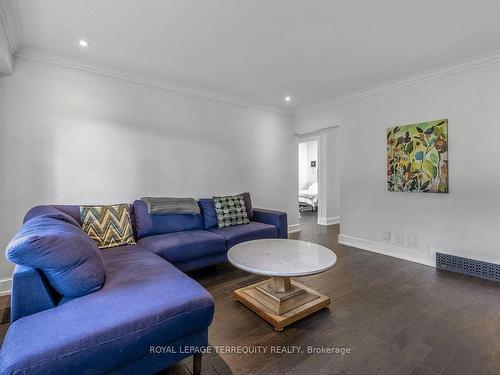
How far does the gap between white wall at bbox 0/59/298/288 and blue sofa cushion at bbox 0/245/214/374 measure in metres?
1.80

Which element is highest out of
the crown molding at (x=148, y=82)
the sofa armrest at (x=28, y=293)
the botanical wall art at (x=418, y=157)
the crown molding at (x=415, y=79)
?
the crown molding at (x=148, y=82)

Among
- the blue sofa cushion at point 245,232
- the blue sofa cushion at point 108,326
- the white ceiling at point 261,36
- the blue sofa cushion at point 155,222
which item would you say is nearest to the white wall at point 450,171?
the white ceiling at point 261,36

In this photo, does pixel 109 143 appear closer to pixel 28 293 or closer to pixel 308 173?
pixel 28 293

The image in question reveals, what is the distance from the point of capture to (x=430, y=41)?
244cm

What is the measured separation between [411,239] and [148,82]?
13.2ft

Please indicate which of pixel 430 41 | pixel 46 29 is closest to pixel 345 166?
pixel 430 41

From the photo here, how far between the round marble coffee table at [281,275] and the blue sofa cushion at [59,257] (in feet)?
3.17

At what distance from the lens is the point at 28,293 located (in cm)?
126

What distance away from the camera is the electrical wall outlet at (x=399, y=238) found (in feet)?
11.4

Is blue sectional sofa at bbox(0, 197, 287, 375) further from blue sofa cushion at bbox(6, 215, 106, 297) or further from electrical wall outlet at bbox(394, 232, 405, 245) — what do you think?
electrical wall outlet at bbox(394, 232, 405, 245)

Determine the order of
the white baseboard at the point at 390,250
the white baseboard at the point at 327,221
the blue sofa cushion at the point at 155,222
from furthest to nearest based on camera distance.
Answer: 1. the white baseboard at the point at 327,221
2. the white baseboard at the point at 390,250
3. the blue sofa cushion at the point at 155,222

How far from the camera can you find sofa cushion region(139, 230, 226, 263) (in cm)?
254

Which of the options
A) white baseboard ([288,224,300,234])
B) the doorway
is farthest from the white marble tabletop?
the doorway

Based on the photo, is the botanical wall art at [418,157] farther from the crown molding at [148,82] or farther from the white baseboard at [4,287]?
the white baseboard at [4,287]
